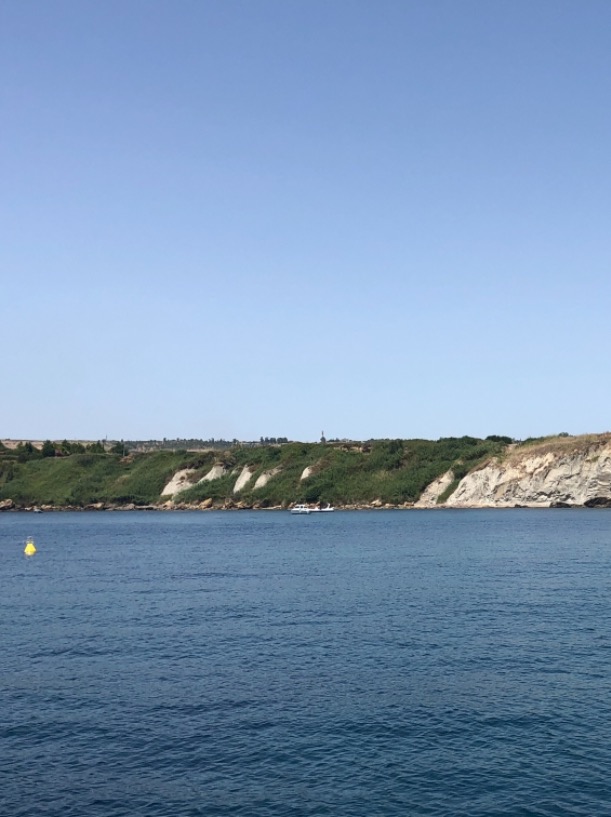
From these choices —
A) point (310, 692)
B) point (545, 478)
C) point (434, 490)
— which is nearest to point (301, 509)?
point (434, 490)

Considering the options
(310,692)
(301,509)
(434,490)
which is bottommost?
(310,692)

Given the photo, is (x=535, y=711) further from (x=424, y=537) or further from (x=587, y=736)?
(x=424, y=537)

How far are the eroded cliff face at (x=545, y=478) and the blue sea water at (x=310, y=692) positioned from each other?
8317cm

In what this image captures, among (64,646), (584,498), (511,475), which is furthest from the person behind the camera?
(511,475)

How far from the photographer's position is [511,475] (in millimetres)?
173500

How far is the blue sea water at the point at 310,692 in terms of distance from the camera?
88.7 feet

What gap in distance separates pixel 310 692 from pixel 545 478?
13767cm

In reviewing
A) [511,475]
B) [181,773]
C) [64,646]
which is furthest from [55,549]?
[511,475]

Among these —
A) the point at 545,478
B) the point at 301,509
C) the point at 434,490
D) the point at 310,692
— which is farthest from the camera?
the point at 434,490

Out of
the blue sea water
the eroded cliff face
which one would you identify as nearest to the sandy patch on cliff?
the eroded cliff face

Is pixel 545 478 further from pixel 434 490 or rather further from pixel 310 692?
pixel 310 692

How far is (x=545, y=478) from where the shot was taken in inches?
6560

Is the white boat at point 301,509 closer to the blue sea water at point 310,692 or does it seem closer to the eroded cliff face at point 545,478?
the eroded cliff face at point 545,478

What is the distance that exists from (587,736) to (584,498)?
13795 centimetres
